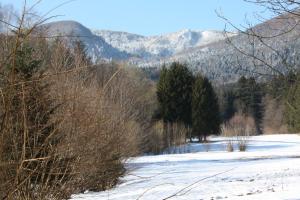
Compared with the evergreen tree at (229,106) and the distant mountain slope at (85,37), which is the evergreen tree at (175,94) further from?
the distant mountain slope at (85,37)

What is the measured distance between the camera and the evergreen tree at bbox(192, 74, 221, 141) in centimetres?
5225

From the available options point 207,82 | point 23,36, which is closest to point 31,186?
point 23,36

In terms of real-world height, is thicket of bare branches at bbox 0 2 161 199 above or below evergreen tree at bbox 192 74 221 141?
below

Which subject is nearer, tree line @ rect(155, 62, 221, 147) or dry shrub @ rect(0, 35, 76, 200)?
dry shrub @ rect(0, 35, 76, 200)

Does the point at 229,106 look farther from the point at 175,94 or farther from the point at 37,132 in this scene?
the point at 37,132

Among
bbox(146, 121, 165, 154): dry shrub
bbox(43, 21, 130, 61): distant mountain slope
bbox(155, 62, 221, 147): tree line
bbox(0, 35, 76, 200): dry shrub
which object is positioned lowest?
bbox(146, 121, 165, 154): dry shrub

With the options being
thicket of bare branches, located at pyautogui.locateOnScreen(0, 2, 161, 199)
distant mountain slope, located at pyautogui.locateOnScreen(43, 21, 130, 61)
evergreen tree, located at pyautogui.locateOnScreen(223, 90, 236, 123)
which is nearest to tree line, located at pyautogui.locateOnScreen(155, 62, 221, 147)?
evergreen tree, located at pyautogui.locateOnScreen(223, 90, 236, 123)

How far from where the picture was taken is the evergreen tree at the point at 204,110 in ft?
171

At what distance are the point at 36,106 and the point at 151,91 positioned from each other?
5099 centimetres

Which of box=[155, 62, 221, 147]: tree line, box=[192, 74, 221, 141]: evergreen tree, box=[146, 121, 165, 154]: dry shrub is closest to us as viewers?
box=[146, 121, 165, 154]: dry shrub

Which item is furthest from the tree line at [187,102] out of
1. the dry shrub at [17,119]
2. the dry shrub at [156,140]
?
the dry shrub at [17,119]

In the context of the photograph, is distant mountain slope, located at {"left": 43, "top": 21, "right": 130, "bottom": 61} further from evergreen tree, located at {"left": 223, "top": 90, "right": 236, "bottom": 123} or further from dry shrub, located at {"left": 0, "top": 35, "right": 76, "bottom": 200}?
evergreen tree, located at {"left": 223, "top": 90, "right": 236, "bottom": 123}

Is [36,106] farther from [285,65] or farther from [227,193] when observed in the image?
[227,193]

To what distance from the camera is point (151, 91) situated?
175 ft
